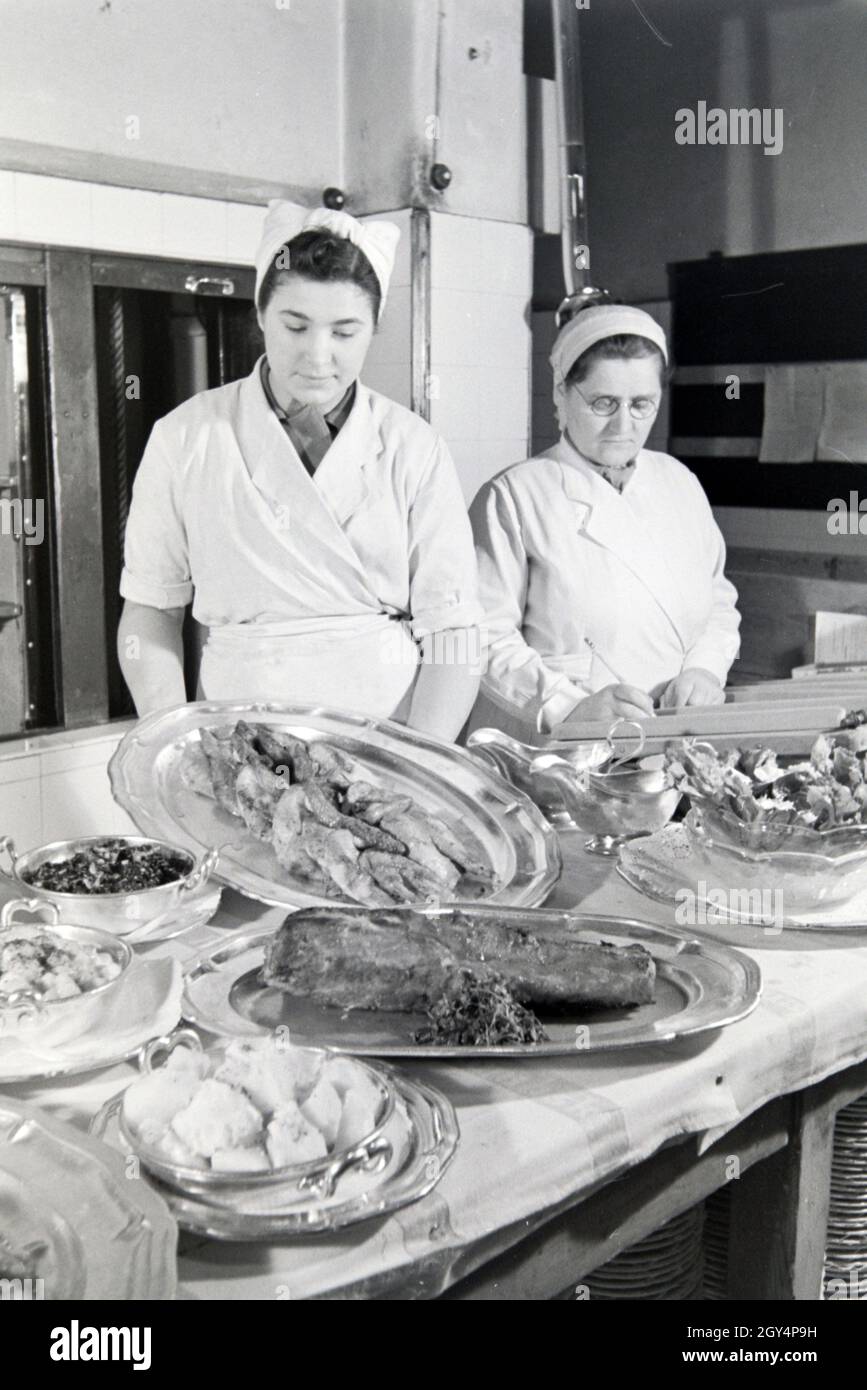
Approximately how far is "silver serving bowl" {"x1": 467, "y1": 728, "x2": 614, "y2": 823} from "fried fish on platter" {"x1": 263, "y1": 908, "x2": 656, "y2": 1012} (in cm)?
60

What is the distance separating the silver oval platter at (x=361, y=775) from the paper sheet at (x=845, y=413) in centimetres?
217

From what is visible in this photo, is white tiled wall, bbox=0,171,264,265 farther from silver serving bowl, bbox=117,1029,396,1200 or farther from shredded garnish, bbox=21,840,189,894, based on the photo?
silver serving bowl, bbox=117,1029,396,1200

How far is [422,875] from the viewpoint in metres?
1.58

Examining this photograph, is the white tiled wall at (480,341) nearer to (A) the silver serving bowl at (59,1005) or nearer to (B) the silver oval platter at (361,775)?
(B) the silver oval platter at (361,775)

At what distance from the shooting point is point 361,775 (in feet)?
6.10

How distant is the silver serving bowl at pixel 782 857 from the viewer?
5.05 ft

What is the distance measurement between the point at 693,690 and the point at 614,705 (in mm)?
382

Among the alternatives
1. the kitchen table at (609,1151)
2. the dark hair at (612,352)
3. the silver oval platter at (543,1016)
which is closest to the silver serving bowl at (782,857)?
the kitchen table at (609,1151)

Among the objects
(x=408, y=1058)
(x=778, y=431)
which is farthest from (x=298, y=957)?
(x=778, y=431)

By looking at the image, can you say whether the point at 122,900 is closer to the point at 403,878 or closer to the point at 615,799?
the point at 403,878

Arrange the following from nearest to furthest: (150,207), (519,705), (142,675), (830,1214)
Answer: (830,1214), (142,675), (519,705), (150,207)

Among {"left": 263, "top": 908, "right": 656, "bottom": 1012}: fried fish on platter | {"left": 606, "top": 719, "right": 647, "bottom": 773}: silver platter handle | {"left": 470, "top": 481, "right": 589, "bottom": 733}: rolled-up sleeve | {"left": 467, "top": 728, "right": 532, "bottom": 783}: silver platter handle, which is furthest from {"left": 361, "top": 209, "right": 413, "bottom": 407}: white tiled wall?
{"left": 263, "top": 908, "right": 656, "bottom": 1012}: fried fish on platter
